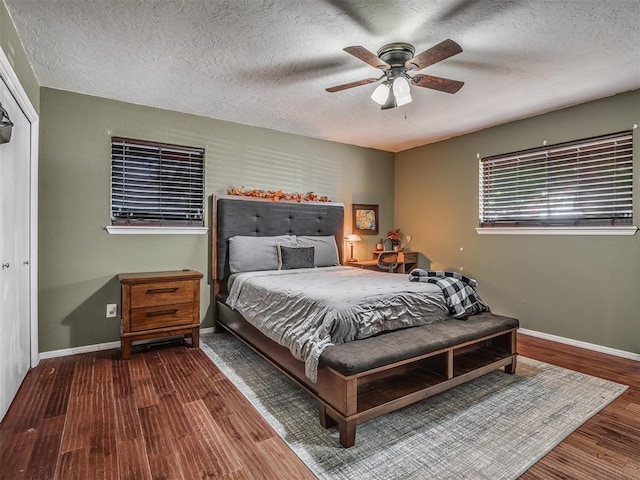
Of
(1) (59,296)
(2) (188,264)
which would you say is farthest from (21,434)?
(2) (188,264)

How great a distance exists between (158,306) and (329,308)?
1.81 metres

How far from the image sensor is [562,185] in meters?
3.62

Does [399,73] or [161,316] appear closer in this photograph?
[399,73]

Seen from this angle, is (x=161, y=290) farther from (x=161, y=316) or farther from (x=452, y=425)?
(x=452, y=425)

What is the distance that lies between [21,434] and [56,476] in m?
0.53

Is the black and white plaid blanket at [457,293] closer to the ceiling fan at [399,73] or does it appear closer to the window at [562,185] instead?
the ceiling fan at [399,73]

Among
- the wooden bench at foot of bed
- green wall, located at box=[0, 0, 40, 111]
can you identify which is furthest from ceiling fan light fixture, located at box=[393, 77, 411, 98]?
green wall, located at box=[0, 0, 40, 111]

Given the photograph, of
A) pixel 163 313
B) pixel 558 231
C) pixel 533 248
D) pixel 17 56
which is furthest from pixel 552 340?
pixel 17 56

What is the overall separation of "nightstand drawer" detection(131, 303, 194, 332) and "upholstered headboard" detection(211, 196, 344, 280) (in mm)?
657

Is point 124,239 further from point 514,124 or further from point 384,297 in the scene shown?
point 514,124

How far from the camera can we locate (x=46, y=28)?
7.25ft

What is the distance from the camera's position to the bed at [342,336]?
1956mm

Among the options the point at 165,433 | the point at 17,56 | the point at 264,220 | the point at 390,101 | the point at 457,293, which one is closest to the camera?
the point at 165,433

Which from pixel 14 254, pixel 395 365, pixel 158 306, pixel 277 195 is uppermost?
pixel 277 195
